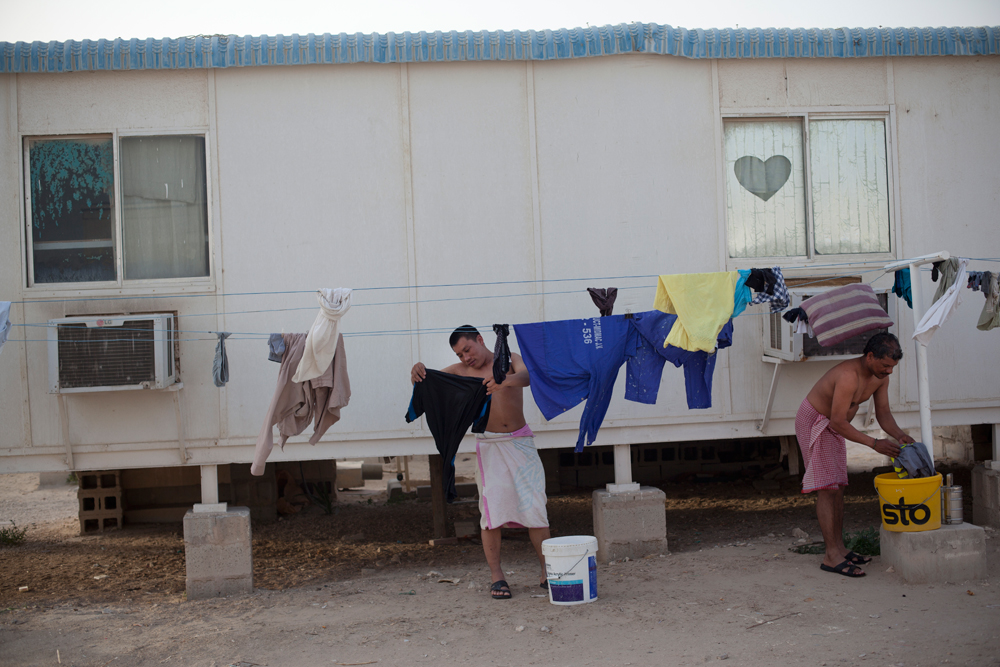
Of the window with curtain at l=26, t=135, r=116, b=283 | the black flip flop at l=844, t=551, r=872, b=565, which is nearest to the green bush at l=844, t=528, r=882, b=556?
the black flip flop at l=844, t=551, r=872, b=565

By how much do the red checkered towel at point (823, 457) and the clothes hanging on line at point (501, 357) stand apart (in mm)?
2050

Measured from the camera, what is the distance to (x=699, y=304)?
17.5 feet

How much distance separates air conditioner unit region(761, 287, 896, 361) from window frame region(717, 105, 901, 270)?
451mm

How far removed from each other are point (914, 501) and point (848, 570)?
627 millimetres

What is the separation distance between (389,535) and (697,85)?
5.20m

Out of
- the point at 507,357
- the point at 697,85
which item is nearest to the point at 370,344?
the point at 507,357

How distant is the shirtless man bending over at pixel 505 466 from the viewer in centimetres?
527

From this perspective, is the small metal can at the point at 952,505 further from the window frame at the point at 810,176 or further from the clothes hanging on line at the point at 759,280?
the window frame at the point at 810,176

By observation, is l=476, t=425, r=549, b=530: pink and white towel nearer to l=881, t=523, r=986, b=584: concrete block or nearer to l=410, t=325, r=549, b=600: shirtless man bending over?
l=410, t=325, r=549, b=600: shirtless man bending over

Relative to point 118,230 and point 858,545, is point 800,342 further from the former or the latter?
point 118,230

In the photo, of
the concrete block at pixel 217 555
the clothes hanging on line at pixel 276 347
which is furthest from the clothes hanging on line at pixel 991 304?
the concrete block at pixel 217 555

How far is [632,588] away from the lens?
18.0ft

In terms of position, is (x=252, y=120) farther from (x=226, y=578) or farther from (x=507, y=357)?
(x=226, y=578)

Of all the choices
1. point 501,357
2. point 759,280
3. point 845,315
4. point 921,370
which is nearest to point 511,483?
point 501,357
